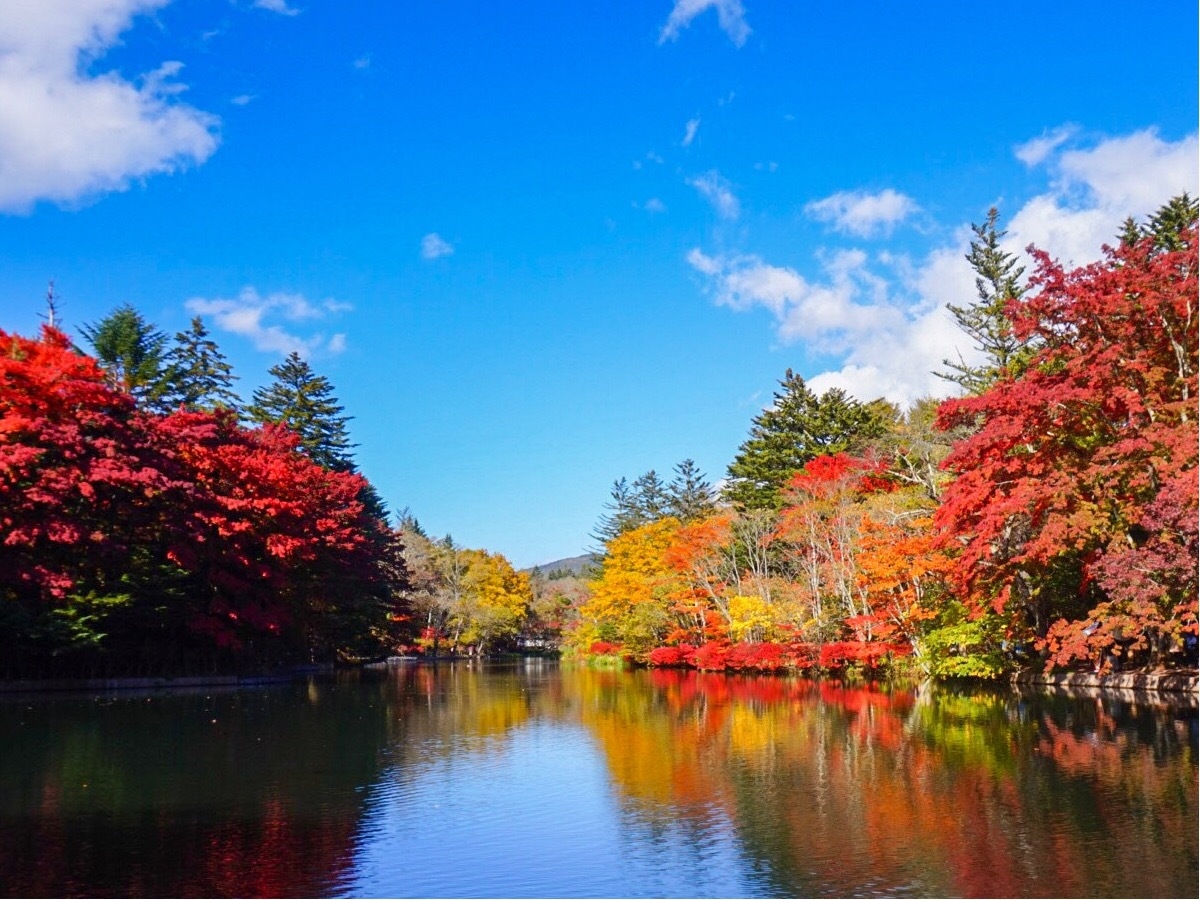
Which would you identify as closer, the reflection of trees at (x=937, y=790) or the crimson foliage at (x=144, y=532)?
the reflection of trees at (x=937, y=790)

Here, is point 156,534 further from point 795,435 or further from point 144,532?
point 795,435

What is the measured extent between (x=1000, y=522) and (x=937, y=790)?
9.09 m

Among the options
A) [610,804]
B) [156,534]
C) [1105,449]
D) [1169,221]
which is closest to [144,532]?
[156,534]

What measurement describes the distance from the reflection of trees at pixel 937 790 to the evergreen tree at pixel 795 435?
81.2 ft

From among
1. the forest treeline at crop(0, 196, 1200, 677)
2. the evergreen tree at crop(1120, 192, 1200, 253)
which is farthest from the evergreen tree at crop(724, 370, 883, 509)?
the evergreen tree at crop(1120, 192, 1200, 253)

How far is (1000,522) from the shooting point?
61.5ft

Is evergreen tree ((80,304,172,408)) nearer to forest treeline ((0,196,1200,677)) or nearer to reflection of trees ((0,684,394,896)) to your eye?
forest treeline ((0,196,1200,677))

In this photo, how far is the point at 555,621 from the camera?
79062 millimetres

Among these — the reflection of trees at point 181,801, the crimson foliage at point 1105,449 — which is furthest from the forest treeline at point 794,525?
the reflection of trees at point 181,801

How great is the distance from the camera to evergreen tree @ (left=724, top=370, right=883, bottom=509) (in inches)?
1773

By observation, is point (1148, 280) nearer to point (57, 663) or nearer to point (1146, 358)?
point (1146, 358)

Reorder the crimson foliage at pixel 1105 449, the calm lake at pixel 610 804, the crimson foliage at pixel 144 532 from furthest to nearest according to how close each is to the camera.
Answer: the crimson foliage at pixel 144 532
the crimson foliage at pixel 1105 449
the calm lake at pixel 610 804

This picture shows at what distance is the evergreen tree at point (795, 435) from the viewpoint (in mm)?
45031

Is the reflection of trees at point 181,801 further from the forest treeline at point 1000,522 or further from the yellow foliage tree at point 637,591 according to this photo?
the yellow foliage tree at point 637,591
